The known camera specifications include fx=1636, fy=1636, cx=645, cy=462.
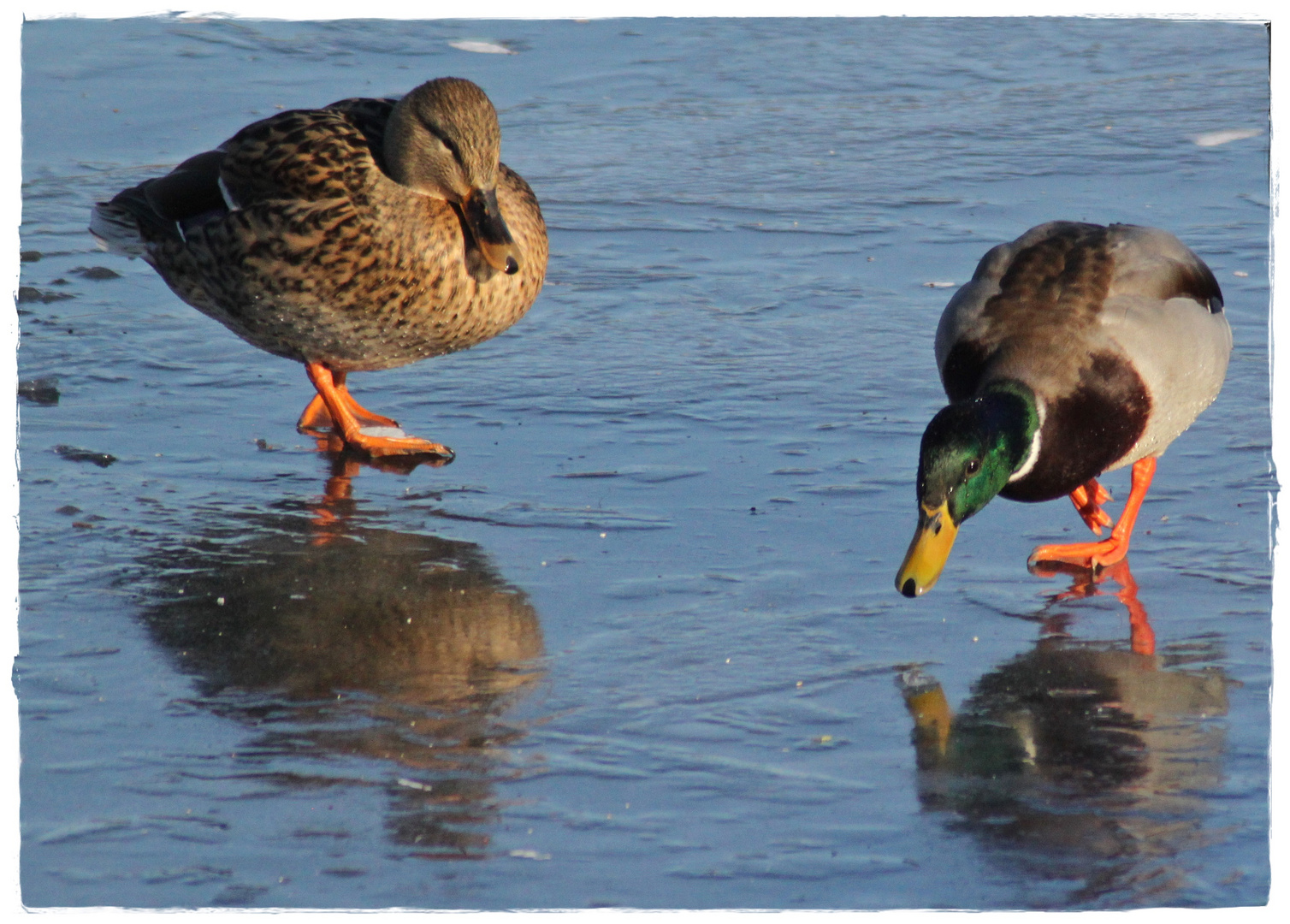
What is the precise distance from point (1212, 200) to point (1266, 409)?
211 cm

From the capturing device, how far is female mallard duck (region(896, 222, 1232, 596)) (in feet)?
12.3

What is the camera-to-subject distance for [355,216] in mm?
4648

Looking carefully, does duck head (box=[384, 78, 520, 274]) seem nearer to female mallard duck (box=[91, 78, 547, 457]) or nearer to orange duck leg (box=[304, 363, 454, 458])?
female mallard duck (box=[91, 78, 547, 457])

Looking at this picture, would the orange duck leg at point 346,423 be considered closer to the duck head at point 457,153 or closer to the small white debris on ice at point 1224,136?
the duck head at point 457,153

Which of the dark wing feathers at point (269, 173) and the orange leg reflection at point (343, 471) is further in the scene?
the dark wing feathers at point (269, 173)

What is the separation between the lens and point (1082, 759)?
3.08 m

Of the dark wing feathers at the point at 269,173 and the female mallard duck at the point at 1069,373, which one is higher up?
the dark wing feathers at the point at 269,173

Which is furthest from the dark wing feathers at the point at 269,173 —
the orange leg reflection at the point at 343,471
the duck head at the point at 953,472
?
the duck head at the point at 953,472

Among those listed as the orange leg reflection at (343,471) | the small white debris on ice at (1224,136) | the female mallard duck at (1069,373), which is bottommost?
the orange leg reflection at (343,471)

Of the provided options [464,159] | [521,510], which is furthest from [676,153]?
[521,510]

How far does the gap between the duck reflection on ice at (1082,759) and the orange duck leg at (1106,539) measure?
277 millimetres

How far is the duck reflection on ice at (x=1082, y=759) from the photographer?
269 cm

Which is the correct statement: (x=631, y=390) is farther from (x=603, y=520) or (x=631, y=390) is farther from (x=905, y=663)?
(x=905, y=663)

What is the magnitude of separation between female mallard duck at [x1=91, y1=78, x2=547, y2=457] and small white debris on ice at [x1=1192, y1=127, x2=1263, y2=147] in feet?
12.6
